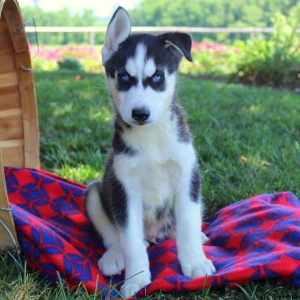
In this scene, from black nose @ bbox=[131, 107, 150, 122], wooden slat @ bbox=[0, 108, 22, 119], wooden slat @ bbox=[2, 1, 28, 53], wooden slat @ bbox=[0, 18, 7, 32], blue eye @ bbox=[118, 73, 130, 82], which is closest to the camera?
black nose @ bbox=[131, 107, 150, 122]

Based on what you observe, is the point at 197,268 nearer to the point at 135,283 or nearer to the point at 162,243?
the point at 135,283

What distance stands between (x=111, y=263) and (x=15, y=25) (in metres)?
1.92

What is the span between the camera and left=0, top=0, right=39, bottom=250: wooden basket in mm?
3883

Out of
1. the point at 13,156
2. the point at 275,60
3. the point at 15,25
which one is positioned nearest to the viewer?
the point at 15,25

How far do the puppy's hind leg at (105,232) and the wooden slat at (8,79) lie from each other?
120 cm

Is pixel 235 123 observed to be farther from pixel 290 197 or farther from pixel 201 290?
pixel 201 290

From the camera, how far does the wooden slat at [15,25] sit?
3.52 meters

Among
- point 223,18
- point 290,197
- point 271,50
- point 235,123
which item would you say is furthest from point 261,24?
point 290,197

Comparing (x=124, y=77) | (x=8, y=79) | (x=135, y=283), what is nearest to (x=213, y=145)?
(x=8, y=79)

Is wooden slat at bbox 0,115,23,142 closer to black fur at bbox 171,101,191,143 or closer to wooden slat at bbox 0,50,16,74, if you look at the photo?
wooden slat at bbox 0,50,16,74

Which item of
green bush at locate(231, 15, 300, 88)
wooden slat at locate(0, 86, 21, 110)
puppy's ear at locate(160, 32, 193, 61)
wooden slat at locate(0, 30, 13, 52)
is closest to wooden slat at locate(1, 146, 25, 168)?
wooden slat at locate(0, 86, 21, 110)

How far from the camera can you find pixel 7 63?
414 cm

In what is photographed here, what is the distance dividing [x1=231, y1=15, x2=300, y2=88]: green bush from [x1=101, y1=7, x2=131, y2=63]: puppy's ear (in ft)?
23.5

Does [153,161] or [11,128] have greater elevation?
[153,161]
